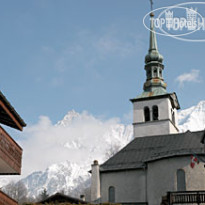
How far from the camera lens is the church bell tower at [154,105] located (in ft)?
170

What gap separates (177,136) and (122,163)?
6.43m

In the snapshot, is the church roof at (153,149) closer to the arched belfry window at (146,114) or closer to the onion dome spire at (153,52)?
the arched belfry window at (146,114)

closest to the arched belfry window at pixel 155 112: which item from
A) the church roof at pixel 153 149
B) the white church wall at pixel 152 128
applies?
the white church wall at pixel 152 128

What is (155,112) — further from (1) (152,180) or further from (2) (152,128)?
(1) (152,180)

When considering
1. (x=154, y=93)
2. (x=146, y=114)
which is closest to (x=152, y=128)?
(x=146, y=114)

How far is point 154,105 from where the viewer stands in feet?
176

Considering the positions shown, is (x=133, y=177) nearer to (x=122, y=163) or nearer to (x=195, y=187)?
(x=122, y=163)

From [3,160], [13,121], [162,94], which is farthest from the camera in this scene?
[162,94]

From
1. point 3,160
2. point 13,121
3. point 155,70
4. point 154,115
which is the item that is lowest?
point 3,160

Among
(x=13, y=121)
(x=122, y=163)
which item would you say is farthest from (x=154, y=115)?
(x=13, y=121)

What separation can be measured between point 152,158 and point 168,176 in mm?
2741

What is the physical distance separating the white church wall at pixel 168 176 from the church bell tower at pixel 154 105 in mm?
10655

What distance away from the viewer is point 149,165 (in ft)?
138

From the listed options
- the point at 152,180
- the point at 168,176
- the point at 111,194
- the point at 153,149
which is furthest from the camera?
the point at 153,149
